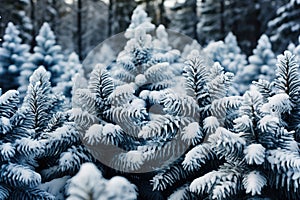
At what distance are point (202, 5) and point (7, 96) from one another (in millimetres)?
22953

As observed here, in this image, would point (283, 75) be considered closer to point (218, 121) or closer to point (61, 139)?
point (218, 121)

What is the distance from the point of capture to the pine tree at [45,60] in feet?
28.7

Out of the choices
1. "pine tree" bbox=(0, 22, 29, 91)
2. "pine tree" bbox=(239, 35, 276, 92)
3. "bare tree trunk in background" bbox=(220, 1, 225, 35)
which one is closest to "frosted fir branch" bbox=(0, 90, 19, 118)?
"pine tree" bbox=(0, 22, 29, 91)

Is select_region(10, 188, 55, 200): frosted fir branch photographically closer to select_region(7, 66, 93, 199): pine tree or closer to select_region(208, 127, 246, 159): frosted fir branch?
select_region(7, 66, 93, 199): pine tree

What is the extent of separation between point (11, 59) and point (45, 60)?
38.0 inches

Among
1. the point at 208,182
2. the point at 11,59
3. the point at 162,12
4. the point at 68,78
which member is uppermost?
the point at 162,12

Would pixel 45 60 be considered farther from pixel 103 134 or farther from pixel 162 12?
pixel 162 12

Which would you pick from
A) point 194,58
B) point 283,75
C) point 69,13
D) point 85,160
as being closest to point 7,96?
point 85,160

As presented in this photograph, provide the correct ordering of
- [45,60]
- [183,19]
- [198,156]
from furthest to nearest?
[183,19]
[45,60]
[198,156]

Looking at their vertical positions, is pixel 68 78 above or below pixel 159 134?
above

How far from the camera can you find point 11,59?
949cm

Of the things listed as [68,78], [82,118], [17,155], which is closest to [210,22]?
[68,78]

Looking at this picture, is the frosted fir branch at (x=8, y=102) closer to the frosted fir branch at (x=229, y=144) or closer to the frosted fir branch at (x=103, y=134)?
the frosted fir branch at (x=103, y=134)

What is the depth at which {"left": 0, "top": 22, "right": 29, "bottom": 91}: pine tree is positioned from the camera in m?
9.32
